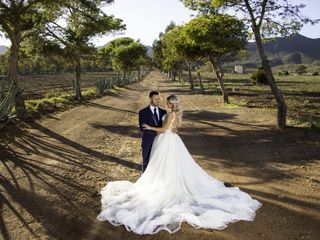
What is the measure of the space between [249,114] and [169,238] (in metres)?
15.4

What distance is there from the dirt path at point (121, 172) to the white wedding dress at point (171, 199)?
0.69ft

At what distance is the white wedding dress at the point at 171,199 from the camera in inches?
239

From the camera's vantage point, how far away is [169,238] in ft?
18.4

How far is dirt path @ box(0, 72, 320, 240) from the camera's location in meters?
5.91

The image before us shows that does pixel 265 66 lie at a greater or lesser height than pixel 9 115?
greater

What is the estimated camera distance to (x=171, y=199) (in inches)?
269

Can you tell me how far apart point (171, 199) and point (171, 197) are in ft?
0.16

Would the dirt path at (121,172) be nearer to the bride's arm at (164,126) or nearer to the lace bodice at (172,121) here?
the bride's arm at (164,126)

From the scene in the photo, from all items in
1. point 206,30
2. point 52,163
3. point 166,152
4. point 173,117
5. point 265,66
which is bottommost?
point 52,163

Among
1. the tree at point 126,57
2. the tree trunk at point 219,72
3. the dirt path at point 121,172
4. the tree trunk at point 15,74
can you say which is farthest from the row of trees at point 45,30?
the tree at point 126,57

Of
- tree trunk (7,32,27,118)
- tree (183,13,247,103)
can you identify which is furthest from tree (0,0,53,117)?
tree (183,13,247,103)

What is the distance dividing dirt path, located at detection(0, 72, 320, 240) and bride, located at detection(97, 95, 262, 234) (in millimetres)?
211

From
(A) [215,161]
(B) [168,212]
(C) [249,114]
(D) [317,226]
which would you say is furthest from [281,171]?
(C) [249,114]

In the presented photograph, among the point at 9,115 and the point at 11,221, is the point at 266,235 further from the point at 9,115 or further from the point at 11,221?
the point at 9,115
